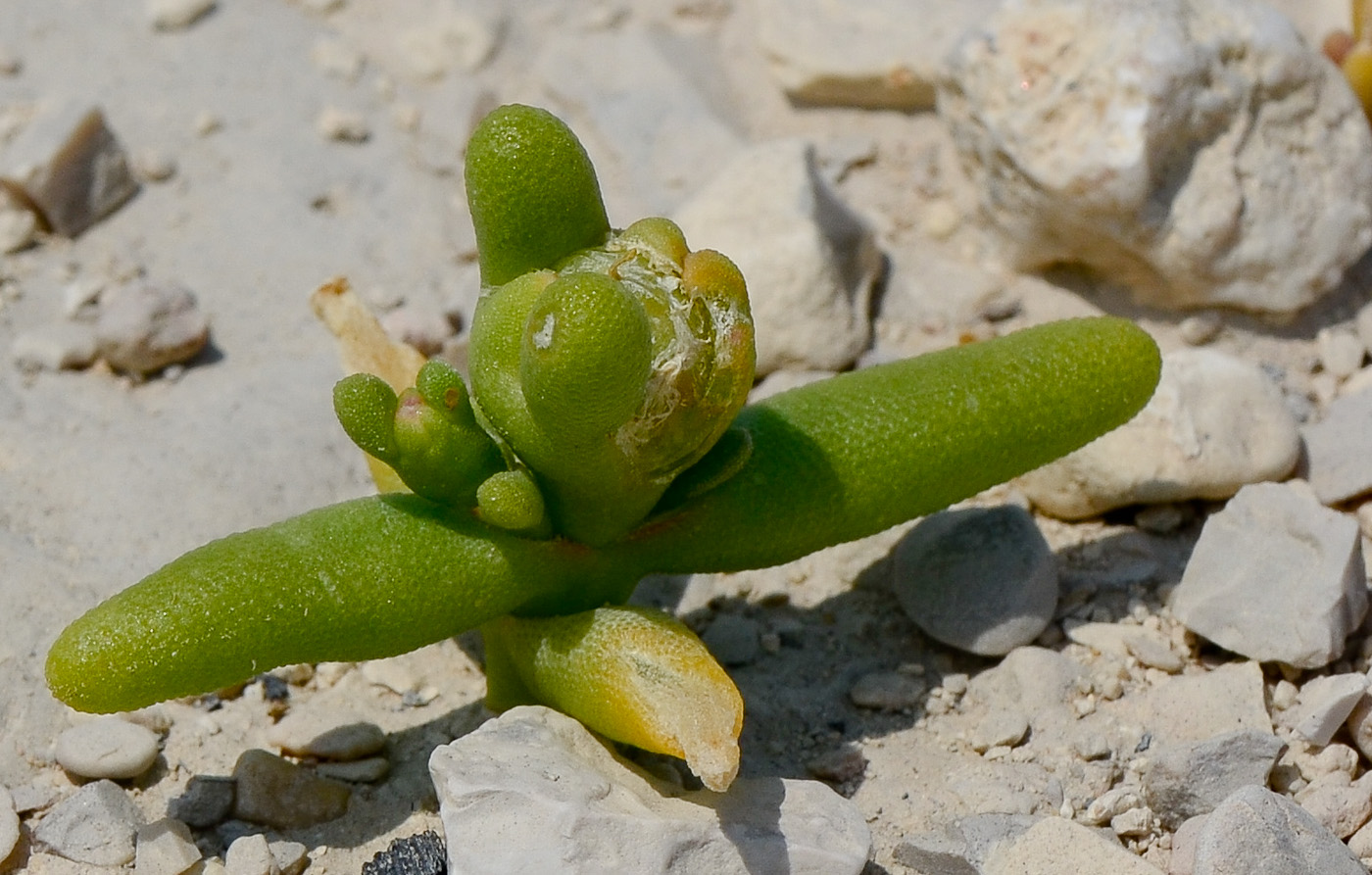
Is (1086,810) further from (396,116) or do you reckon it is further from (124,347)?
(396,116)

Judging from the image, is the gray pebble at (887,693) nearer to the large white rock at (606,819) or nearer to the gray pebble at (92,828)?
the large white rock at (606,819)

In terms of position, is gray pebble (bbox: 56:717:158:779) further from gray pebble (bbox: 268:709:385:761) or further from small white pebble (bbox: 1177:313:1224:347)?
small white pebble (bbox: 1177:313:1224:347)

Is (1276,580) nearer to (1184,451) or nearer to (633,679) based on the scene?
(1184,451)

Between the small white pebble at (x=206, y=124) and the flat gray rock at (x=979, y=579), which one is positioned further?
the small white pebble at (x=206, y=124)

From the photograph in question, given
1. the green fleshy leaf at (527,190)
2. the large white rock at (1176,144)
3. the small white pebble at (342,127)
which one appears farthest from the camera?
the small white pebble at (342,127)

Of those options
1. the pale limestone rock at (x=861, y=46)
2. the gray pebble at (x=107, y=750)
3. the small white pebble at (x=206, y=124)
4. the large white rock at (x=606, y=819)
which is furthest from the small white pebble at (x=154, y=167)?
the large white rock at (x=606, y=819)

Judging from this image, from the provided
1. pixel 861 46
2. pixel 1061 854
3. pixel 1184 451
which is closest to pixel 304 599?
pixel 1061 854

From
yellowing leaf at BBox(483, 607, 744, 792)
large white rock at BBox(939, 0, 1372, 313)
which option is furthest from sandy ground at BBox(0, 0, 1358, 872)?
yellowing leaf at BBox(483, 607, 744, 792)
